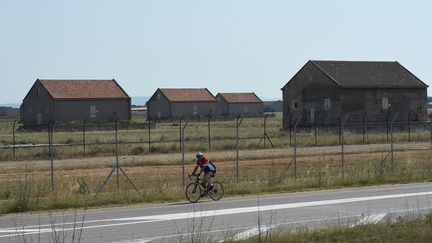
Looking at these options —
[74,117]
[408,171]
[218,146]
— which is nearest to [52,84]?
[74,117]

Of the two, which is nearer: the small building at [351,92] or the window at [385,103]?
the small building at [351,92]

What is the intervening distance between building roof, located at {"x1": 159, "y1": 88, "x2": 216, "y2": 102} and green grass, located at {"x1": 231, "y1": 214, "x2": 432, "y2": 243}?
344ft

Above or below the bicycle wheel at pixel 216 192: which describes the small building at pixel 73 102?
above

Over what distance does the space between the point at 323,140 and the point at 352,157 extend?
12.8 metres

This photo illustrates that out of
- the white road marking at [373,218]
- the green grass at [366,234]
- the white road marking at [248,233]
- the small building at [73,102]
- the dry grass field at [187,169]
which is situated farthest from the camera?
the small building at [73,102]

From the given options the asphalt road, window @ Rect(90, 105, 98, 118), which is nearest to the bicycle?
the asphalt road

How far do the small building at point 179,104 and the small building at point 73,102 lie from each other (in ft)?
89.1

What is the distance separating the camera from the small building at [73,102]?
269 feet

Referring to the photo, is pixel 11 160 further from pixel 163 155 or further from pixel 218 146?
pixel 218 146

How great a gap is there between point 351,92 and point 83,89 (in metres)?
35.2

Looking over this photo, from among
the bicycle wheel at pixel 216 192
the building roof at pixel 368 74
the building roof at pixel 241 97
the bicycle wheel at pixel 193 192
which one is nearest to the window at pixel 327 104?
the building roof at pixel 368 74

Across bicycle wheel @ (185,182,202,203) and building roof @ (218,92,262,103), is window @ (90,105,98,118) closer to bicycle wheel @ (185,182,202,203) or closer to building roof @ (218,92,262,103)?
building roof @ (218,92,262,103)

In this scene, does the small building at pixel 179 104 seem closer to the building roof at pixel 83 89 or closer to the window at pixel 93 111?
the building roof at pixel 83 89

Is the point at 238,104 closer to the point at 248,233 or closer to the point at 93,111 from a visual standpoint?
the point at 93,111
